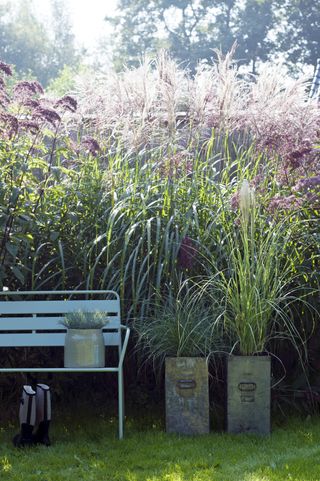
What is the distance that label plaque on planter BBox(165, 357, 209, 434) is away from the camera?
441 centimetres

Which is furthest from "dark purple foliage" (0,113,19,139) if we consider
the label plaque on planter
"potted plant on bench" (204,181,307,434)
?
the label plaque on planter

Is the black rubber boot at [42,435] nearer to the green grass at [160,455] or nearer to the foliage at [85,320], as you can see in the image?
the green grass at [160,455]

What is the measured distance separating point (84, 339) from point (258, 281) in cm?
98

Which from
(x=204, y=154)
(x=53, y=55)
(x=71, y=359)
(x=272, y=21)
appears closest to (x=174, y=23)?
(x=272, y=21)

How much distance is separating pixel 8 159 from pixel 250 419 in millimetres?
2106

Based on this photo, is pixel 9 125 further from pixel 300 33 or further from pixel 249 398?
pixel 300 33

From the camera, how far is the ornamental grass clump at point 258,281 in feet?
14.5

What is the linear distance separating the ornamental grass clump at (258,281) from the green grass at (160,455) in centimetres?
51

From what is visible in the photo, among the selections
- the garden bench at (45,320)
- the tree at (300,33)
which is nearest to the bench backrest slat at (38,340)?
the garden bench at (45,320)

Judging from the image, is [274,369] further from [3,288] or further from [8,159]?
[8,159]

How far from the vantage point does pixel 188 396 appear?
442 centimetres

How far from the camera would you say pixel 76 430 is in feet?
15.1

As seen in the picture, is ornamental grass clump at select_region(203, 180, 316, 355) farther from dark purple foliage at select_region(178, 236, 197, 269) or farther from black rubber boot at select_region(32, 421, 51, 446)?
black rubber boot at select_region(32, 421, 51, 446)

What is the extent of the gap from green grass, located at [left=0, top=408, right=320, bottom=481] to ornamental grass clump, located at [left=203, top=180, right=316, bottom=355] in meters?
0.51
